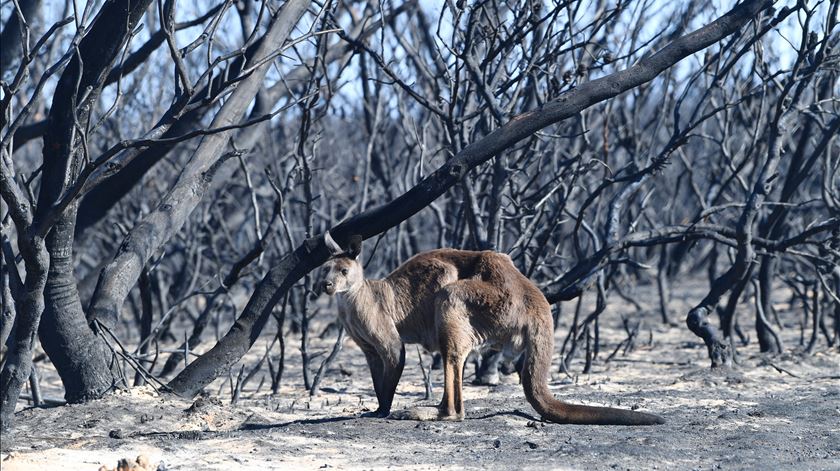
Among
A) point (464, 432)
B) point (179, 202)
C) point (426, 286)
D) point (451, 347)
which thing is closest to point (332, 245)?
point (426, 286)

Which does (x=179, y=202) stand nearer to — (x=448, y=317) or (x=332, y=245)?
(x=332, y=245)

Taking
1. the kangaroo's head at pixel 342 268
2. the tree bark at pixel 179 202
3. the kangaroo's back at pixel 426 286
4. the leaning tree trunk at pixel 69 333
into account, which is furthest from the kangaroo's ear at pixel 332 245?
the leaning tree trunk at pixel 69 333

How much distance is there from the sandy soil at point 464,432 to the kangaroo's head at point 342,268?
2.92 ft

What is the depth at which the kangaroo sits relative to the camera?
21.8 ft

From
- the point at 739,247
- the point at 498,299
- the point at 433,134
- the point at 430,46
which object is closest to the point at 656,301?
the point at 433,134

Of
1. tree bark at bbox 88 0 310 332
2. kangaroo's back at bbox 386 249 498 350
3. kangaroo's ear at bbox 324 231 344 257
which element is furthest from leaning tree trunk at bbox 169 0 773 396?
tree bark at bbox 88 0 310 332

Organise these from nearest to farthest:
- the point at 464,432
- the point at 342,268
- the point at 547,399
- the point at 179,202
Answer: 1. the point at 464,432
2. the point at 547,399
3. the point at 342,268
4. the point at 179,202

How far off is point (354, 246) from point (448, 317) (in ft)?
2.63

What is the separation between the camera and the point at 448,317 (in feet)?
22.0

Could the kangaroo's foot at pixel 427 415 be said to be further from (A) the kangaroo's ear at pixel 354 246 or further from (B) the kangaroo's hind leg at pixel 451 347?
(A) the kangaroo's ear at pixel 354 246

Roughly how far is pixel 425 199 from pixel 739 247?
3.05 meters

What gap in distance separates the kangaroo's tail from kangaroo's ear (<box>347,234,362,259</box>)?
4.22 ft

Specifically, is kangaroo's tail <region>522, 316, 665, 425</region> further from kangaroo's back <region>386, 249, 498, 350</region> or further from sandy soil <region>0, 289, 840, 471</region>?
kangaroo's back <region>386, 249, 498, 350</region>

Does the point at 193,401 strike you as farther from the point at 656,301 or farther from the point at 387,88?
the point at 656,301
